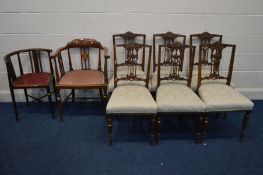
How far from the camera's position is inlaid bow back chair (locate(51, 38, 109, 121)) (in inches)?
101

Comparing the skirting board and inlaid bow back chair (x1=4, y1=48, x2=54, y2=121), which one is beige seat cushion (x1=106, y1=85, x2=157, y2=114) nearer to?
inlaid bow back chair (x1=4, y1=48, x2=54, y2=121)

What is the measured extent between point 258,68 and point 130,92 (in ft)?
5.63

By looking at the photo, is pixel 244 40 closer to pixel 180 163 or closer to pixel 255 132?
pixel 255 132

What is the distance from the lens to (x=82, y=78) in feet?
8.73

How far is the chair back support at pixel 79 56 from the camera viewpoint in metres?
2.80

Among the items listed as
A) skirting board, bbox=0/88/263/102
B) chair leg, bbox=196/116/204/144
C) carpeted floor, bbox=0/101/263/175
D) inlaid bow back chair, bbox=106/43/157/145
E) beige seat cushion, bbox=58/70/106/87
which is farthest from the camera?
skirting board, bbox=0/88/263/102

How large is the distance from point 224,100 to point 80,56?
1617mm

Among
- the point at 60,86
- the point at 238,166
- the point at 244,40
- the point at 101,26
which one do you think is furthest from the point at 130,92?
the point at 244,40

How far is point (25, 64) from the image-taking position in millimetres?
2992

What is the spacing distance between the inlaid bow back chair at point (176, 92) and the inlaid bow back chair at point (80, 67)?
0.57m

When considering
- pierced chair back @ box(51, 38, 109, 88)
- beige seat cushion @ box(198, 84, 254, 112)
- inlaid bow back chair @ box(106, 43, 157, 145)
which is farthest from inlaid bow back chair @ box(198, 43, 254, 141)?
pierced chair back @ box(51, 38, 109, 88)

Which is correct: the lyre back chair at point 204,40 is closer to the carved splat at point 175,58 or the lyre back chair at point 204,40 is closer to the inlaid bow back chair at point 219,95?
the inlaid bow back chair at point 219,95

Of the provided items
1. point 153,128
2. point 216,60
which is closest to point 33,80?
point 153,128

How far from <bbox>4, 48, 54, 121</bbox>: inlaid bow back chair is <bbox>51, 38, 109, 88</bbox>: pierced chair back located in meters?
0.13
